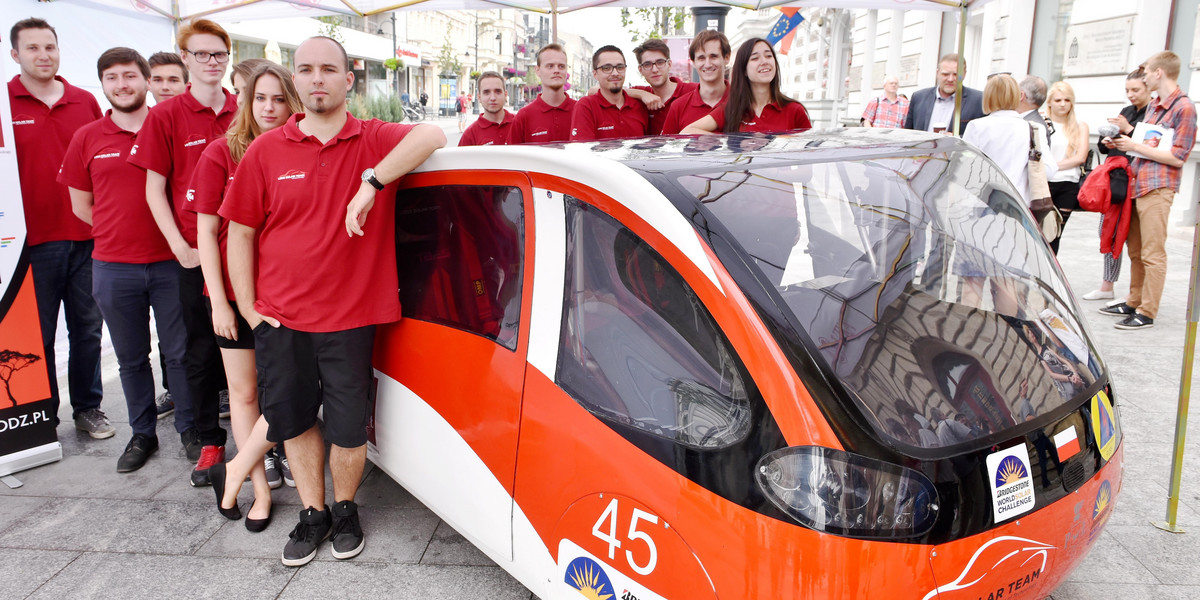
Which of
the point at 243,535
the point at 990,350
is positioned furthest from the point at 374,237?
the point at 990,350

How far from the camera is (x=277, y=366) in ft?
9.59

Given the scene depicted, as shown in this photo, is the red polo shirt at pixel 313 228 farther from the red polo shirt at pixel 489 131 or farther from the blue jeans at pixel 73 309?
the red polo shirt at pixel 489 131

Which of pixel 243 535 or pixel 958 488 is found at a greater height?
pixel 958 488

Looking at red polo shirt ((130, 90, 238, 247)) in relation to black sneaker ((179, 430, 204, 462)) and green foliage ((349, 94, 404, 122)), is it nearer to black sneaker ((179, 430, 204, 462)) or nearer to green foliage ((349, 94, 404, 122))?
black sneaker ((179, 430, 204, 462))

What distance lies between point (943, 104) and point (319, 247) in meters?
7.35

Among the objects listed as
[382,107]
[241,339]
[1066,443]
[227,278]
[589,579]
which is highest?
[382,107]

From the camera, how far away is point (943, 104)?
8.35 meters

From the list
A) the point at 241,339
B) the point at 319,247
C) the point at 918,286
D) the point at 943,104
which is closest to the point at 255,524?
the point at 241,339

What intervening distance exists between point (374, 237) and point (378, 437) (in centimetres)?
78

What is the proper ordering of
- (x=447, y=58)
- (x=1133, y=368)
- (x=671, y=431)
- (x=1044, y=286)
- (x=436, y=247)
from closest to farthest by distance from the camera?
1. (x=671, y=431)
2. (x=1044, y=286)
3. (x=436, y=247)
4. (x=1133, y=368)
5. (x=447, y=58)

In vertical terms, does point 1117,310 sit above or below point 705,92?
below

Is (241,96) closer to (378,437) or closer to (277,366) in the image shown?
(277,366)

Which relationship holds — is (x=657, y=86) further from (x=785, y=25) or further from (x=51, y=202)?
(x=785, y=25)

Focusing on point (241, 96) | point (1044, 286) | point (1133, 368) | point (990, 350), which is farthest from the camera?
point (1133, 368)
